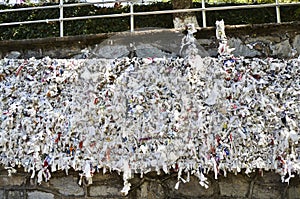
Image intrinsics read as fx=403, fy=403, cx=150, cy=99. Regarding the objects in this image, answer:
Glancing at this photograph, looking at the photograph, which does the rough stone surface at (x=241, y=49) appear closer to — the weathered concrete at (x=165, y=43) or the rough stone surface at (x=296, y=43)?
the weathered concrete at (x=165, y=43)

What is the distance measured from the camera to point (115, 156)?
2.63 meters

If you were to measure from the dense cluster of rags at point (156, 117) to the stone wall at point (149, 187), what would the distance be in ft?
0.24

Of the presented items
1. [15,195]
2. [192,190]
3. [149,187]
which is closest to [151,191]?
[149,187]

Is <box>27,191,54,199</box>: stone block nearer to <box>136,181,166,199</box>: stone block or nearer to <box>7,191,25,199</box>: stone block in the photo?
<box>7,191,25,199</box>: stone block

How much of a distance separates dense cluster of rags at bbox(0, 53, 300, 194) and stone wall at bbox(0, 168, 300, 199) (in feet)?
0.24

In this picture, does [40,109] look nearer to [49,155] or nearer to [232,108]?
[49,155]

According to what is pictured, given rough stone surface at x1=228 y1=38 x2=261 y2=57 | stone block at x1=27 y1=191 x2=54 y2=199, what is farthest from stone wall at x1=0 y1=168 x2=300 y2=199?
rough stone surface at x1=228 y1=38 x2=261 y2=57

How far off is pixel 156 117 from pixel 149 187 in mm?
476

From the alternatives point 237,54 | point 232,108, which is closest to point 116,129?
point 232,108

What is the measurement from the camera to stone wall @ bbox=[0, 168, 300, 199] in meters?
2.64

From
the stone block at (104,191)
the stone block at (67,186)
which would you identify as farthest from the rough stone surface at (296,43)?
the stone block at (67,186)

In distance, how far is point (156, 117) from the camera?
2658 mm

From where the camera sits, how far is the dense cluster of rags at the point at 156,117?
2.57 m

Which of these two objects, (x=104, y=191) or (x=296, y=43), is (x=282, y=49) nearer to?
(x=296, y=43)
